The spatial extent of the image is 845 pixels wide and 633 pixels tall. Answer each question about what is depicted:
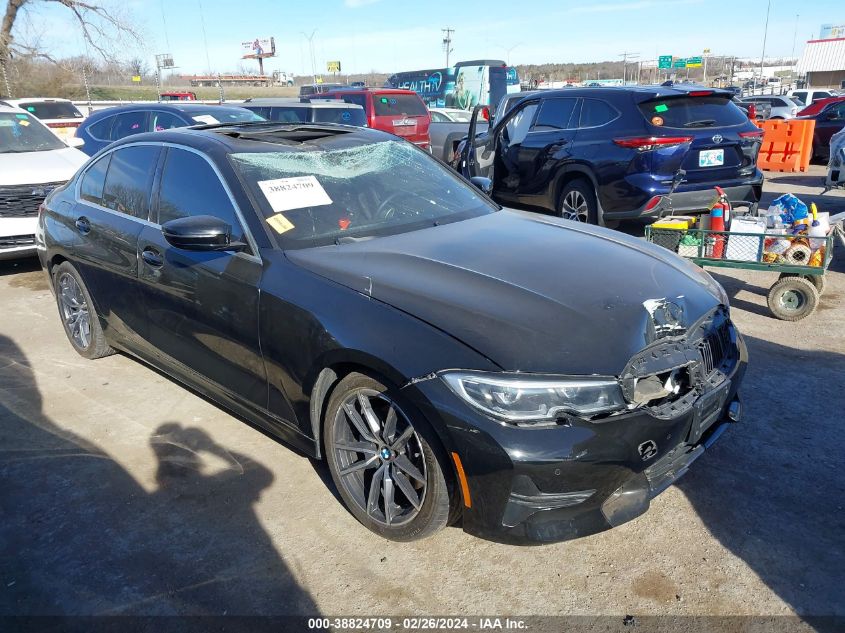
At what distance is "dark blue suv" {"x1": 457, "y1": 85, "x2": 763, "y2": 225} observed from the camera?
22.0 feet

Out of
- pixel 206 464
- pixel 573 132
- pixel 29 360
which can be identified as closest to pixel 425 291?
pixel 206 464

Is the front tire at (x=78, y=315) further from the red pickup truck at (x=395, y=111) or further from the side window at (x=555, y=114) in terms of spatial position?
the red pickup truck at (x=395, y=111)

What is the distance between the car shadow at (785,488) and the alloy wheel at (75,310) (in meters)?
4.18

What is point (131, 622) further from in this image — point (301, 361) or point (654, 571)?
point (654, 571)

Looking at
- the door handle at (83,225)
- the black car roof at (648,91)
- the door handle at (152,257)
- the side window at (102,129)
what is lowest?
the door handle at (152,257)

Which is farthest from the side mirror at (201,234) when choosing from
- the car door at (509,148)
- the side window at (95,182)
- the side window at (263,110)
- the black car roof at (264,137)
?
the side window at (263,110)

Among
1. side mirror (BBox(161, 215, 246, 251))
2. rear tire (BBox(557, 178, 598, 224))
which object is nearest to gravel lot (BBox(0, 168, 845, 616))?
side mirror (BBox(161, 215, 246, 251))

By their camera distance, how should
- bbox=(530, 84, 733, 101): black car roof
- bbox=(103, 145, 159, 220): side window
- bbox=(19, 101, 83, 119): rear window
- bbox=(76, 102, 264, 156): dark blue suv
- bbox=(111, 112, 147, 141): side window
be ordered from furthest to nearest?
1. bbox=(19, 101, 83, 119): rear window
2. bbox=(111, 112, 147, 141): side window
3. bbox=(76, 102, 264, 156): dark blue suv
4. bbox=(530, 84, 733, 101): black car roof
5. bbox=(103, 145, 159, 220): side window

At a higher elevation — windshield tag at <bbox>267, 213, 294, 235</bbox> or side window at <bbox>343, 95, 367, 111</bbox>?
side window at <bbox>343, 95, 367, 111</bbox>

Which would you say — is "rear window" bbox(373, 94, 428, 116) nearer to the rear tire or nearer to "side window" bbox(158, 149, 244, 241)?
the rear tire

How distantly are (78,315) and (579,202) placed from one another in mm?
5263

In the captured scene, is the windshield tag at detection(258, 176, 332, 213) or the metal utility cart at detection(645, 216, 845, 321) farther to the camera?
the metal utility cart at detection(645, 216, 845, 321)

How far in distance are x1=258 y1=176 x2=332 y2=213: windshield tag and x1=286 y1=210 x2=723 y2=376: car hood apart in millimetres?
338

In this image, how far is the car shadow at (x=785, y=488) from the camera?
265cm
